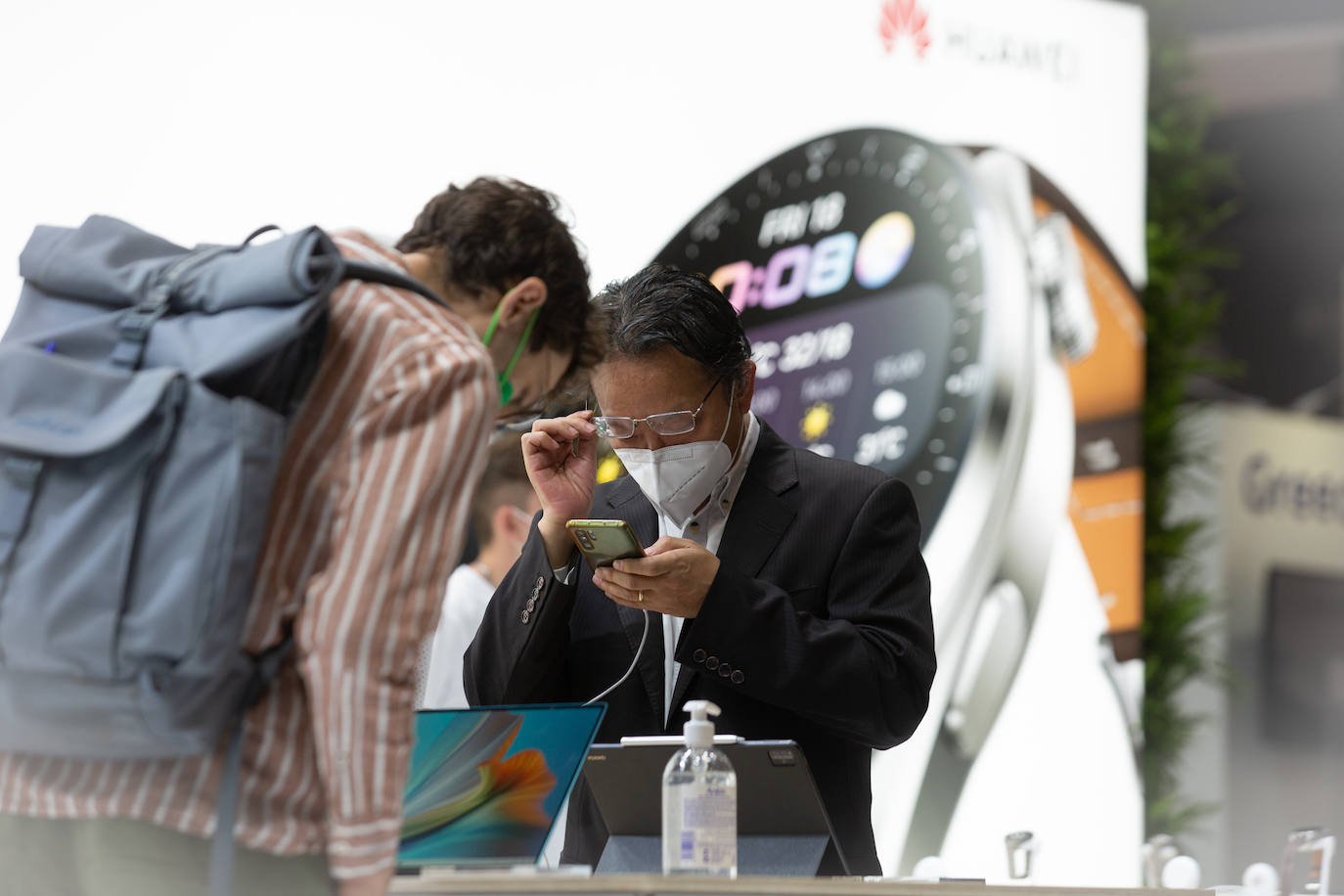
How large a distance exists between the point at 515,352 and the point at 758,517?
0.78m

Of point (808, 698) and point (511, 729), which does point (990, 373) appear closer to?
point (808, 698)

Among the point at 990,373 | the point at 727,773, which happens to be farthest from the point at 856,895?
the point at 990,373

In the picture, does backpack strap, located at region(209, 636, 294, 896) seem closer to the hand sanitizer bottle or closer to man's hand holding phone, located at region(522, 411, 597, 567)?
the hand sanitizer bottle

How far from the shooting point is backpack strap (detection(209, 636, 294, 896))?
50.1 inches

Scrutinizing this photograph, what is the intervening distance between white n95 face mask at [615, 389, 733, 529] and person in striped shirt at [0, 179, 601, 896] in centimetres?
103

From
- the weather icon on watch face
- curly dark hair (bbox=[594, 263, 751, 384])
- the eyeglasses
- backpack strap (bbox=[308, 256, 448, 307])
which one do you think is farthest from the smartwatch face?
backpack strap (bbox=[308, 256, 448, 307])

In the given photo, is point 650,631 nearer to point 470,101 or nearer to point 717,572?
point 717,572

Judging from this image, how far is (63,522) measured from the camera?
4.15ft

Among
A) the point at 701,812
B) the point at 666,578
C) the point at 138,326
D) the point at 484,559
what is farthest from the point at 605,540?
the point at 484,559

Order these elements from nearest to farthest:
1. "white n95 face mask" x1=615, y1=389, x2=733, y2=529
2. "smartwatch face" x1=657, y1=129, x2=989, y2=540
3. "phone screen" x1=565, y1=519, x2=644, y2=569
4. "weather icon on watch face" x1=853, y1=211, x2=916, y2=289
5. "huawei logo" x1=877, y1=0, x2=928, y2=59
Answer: "phone screen" x1=565, y1=519, x2=644, y2=569 < "white n95 face mask" x1=615, y1=389, x2=733, y2=529 < "smartwatch face" x1=657, y1=129, x2=989, y2=540 < "weather icon on watch face" x1=853, y1=211, x2=916, y2=289 < "huawei logo" x1=877, y1=0, x2=928, y2=59

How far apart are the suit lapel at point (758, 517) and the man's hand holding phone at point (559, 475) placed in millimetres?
252

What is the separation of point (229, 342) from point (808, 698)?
112 centimetres

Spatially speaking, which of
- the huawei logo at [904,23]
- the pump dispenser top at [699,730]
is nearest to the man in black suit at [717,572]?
the pump dispenser top at [699,730]

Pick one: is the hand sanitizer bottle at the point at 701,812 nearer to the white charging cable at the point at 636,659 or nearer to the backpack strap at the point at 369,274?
the white charging cable at the point at 636,659
